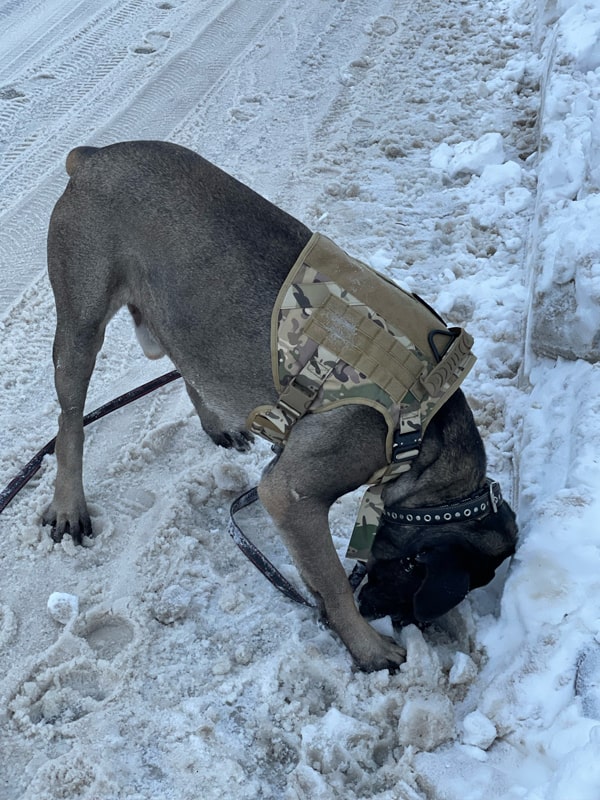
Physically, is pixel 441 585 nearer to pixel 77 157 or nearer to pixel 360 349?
pixel 360 349

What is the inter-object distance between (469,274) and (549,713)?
3.12 m

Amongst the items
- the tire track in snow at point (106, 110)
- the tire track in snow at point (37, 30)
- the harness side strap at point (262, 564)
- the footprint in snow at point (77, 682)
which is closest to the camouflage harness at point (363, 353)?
the harness side strap at point (262, 564)

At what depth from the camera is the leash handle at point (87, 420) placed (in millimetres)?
3803

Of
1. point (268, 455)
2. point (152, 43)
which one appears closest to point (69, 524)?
point (268, 455)

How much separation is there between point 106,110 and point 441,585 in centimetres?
496

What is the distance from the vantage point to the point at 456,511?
9.84 ft

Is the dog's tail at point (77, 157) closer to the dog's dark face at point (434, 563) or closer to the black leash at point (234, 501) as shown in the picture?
the black leash at point (234, 501)

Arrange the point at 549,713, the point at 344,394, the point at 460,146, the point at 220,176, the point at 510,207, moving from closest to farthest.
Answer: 1. the point at 549,713
2. the point at 344,394
3. the point at 220,176
4. the point at 510,207
5. the point at 460,146

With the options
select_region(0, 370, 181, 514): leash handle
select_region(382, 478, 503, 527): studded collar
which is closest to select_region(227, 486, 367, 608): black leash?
select_region(382, 478, 503, 527): studded collar

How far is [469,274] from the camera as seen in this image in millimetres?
5191

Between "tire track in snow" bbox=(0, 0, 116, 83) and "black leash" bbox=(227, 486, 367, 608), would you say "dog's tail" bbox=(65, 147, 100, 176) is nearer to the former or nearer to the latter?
"black leash" bbox=(227, 486, 367, 608)

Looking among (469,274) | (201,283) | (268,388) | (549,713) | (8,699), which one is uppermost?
(201,283)

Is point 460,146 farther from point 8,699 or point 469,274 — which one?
point 8,699

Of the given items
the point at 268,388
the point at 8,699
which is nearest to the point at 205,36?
the point at 268,388
